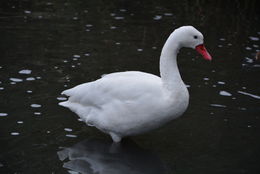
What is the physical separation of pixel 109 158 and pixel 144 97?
41.0 inches

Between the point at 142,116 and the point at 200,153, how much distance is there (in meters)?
1.14

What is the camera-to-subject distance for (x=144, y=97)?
7.90m

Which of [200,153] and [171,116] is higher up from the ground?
[171,116]

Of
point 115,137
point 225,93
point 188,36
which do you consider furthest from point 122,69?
point 188,36

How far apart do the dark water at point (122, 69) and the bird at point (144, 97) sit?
509mm

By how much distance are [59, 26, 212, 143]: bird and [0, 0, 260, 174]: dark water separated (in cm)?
51

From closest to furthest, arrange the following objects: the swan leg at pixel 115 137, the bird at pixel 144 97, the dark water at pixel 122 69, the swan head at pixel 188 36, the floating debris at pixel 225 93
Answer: the bird at pixel 144 97 → the swan head at pixel 188 36 → the dark water at pixel 122 69 → the swan leg at pixel 115 137 → the floating debris at pixel 225 93

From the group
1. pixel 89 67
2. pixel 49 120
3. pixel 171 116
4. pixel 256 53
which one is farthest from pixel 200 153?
pixel 256 53

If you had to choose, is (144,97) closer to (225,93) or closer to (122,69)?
(225,93)

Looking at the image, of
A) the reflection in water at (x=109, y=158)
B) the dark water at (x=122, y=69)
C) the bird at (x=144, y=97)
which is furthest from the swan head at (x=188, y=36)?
the reflection in water at (x=109, y=158)

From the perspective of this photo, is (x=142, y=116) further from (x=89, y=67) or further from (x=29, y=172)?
(x=89, y=67)

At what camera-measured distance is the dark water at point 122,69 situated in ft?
26.8

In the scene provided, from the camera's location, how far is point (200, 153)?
331 inches

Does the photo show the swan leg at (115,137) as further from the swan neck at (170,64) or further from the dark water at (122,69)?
the swan neck at (170,64)
